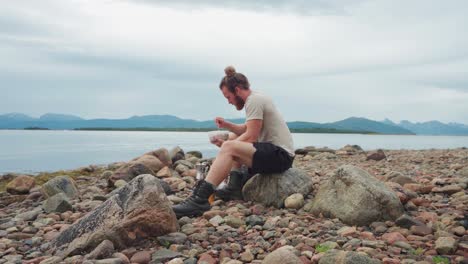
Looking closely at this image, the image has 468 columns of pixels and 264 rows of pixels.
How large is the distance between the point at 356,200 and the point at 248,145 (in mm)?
1932

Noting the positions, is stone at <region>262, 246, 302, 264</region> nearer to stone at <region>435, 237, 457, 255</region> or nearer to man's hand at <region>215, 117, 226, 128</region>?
stone at <region>435, 237, 457, 255</region>

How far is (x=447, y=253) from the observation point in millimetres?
5074

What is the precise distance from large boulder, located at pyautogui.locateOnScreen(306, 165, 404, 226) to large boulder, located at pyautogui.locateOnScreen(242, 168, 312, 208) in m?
0.67

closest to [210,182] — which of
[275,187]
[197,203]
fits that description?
[197,203]

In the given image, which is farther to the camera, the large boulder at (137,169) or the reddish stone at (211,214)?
the large boulder at (137,169)

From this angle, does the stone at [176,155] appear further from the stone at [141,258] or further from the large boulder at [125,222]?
the stone at [141,258]

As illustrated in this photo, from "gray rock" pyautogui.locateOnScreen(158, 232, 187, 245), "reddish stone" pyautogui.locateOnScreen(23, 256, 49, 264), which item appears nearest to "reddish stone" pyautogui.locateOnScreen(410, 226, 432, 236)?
"gray rock" pyautogui.locateOnScreen(158, 232, 187, 245)

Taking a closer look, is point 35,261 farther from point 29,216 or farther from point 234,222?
point 29,216

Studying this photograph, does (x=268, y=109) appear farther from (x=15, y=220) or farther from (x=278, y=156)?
(x=15, y=220)

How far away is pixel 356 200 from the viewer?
6551 millimetres

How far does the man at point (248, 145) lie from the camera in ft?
23.2

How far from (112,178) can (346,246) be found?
7.12 m

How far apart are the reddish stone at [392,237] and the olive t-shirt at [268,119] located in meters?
2.46

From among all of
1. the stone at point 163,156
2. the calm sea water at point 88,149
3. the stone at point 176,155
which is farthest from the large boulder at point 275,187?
the calm sea water at point 88,149
